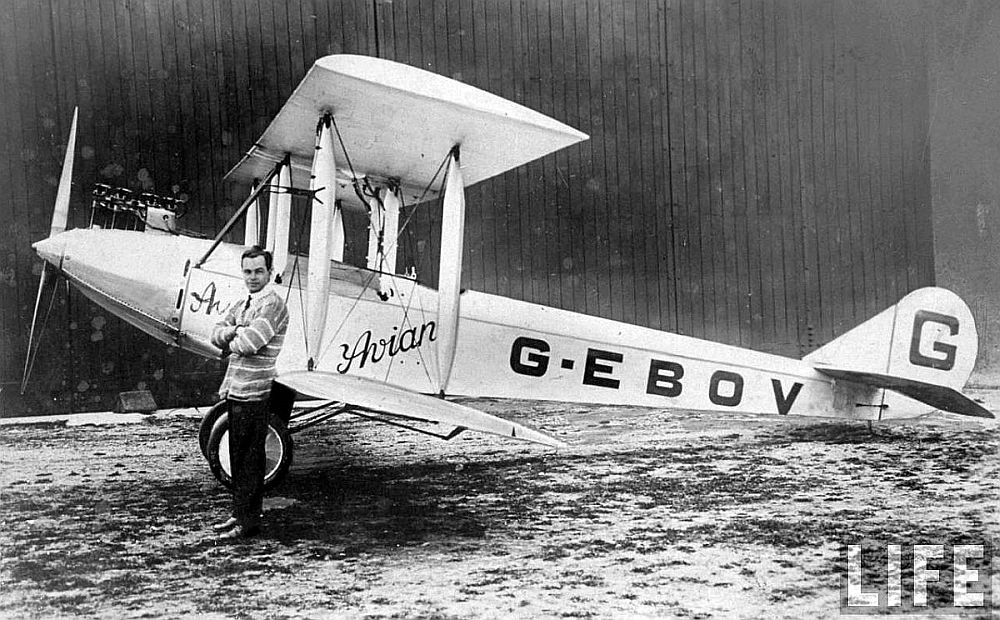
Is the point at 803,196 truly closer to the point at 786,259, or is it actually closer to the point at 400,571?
the point at 786,259

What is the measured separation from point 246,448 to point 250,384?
0.31 meters

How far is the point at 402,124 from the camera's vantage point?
4.12 meters

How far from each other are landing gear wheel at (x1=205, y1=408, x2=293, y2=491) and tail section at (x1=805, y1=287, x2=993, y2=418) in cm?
378

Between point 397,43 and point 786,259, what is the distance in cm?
492

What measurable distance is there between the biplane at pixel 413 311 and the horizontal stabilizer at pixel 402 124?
0.01 metres

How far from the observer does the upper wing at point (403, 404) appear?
3344mm

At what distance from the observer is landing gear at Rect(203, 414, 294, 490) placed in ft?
12.3

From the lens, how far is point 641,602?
274cm

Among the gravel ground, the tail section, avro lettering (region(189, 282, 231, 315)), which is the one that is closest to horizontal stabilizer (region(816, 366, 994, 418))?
the tail section

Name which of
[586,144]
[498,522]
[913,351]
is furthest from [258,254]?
[586,144]

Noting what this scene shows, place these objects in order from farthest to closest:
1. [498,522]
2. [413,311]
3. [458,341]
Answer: [458,341], [413,311], [498,522]

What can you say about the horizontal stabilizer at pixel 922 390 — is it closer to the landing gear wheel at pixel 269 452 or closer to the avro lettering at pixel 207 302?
the landing gear wheel at pixel 269 452

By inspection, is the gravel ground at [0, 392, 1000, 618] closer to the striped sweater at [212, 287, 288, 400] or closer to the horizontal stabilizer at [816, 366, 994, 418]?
the horizontal stabilizer at [816, 366, 994, 418]

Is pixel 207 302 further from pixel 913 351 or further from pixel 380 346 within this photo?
pixel 913 351
